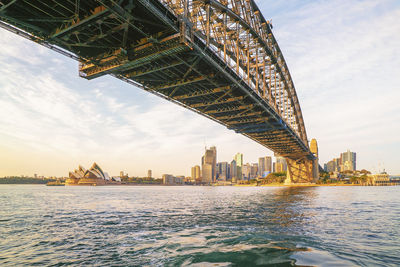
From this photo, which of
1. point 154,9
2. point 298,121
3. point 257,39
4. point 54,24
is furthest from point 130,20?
point 298,121

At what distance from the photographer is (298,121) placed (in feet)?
309

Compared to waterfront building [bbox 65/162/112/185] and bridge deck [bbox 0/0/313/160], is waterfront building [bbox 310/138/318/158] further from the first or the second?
waterfront building [bbox 65/162/112/185]

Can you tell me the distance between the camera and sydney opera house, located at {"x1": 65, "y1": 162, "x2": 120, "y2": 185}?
147 m

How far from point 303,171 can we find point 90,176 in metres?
117

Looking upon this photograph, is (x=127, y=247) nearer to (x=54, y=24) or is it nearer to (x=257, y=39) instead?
(x=54, y=24)

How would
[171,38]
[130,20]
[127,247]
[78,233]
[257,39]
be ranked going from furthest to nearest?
1. [257,39]
2. [171,38]
3. [130,20]
4. [78,233]
5. [127,247]

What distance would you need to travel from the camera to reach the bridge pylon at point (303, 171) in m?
110

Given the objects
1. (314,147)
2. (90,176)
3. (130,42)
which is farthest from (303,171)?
(90,176)

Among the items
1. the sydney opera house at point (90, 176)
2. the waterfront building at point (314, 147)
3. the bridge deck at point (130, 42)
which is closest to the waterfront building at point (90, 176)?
the sydney opera house at point (90, 176)

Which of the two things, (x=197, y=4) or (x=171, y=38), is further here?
(x=197, y=4)

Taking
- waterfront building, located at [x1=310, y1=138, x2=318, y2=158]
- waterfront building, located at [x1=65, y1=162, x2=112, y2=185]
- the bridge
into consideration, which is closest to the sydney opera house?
waterfront building, located at [x1=65, y1=162, x2=112, y2=185]

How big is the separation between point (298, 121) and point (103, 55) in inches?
3257

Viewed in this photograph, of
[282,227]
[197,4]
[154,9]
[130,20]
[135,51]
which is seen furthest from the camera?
[197,4]

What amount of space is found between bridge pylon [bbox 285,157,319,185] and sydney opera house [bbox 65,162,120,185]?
105435 millimetres
